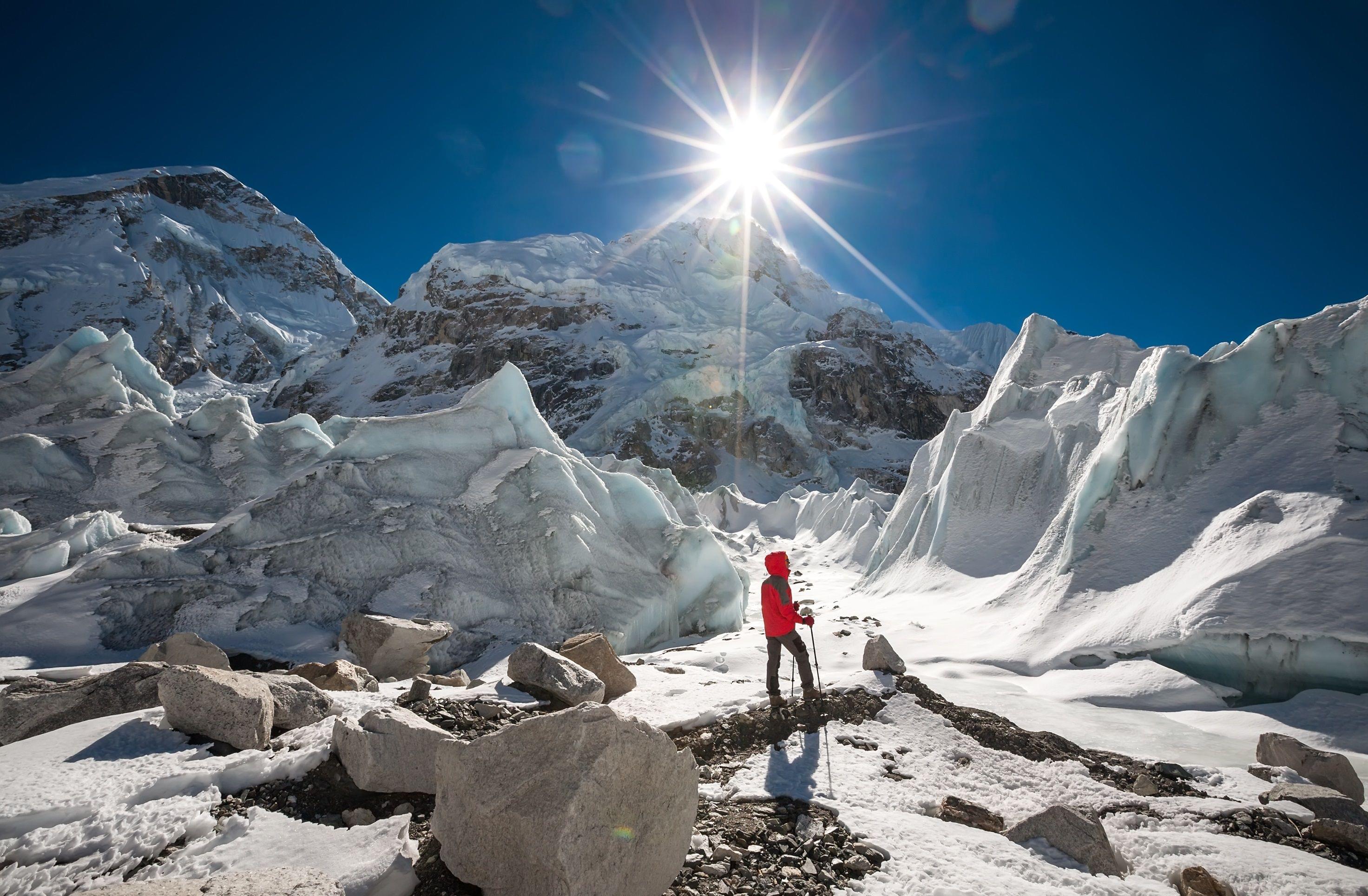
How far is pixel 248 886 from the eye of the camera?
2.22 meters

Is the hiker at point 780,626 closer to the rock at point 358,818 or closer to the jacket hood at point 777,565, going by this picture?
the jacket hood at point 777,565

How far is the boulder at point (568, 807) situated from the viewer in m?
→ 2.43

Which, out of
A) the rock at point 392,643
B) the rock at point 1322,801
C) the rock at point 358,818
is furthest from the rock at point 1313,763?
the rock at point 392,643

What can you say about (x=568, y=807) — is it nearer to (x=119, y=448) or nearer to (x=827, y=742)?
(x=827, y=742)

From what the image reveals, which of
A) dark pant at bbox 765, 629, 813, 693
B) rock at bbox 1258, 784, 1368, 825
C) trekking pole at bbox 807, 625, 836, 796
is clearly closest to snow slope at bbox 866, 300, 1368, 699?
rock at bbox 1258, 784, 1368, 825

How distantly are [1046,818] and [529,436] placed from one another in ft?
36.9

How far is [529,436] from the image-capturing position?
510 inches

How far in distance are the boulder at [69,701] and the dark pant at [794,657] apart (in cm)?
502

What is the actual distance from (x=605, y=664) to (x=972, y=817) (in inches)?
141

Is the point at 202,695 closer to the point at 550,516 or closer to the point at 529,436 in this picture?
the point at 550,516

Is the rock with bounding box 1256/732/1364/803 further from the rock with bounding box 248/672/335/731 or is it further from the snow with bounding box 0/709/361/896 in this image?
the rock with bounding box 248/672/335/731

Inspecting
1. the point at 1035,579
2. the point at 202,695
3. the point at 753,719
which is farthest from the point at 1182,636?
the point at 202,695

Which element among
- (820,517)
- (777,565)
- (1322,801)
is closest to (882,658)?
(777,565)

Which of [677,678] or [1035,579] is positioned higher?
[1035,579]
